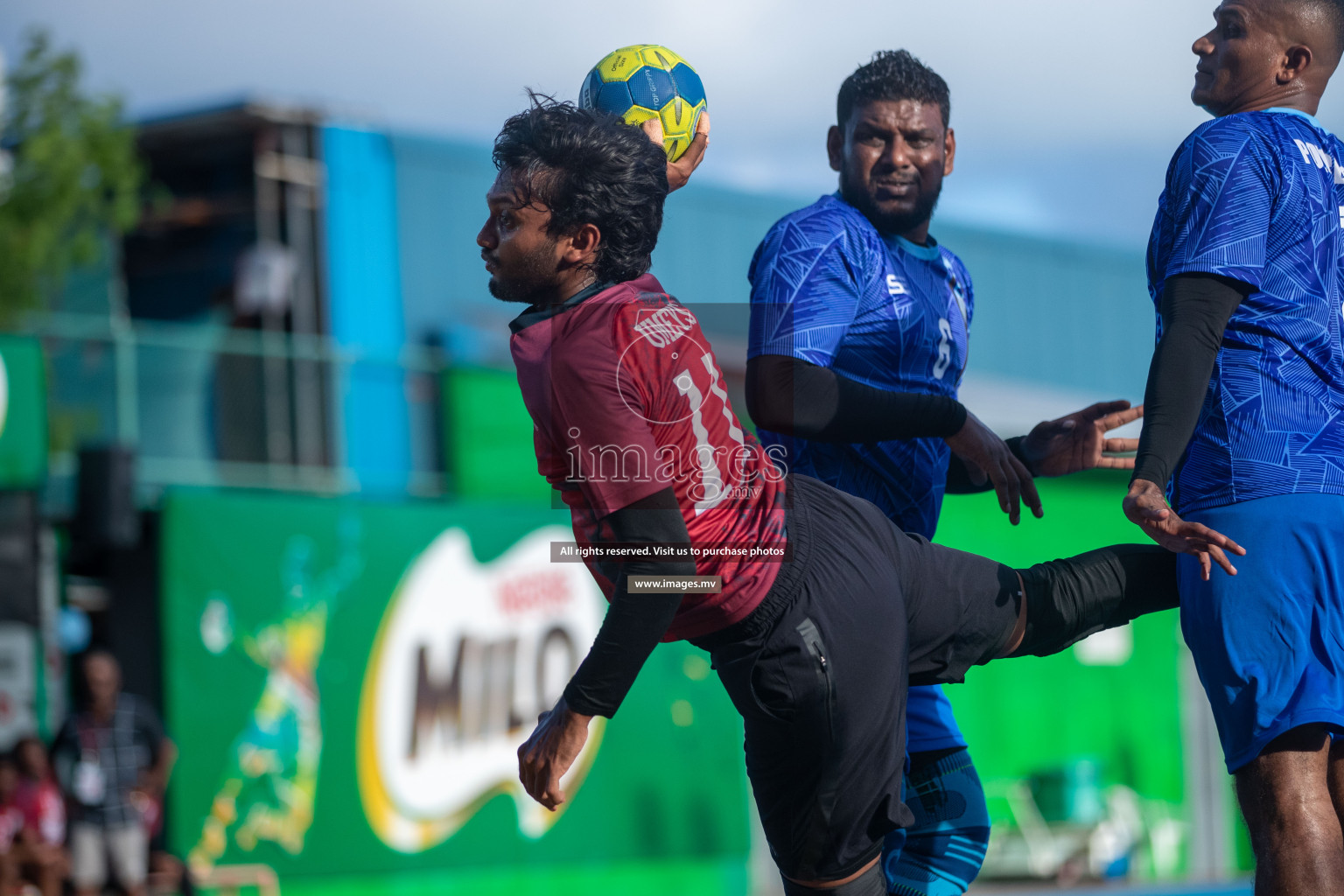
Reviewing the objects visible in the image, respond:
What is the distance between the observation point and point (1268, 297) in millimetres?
3158

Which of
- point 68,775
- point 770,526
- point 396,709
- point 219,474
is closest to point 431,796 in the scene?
point 396,709

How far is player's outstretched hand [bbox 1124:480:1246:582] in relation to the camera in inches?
118

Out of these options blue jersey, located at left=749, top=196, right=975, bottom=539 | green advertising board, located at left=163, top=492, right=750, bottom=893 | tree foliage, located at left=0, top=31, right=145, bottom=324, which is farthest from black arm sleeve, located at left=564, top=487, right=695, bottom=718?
tree foliage, located at left=0, top=31, right=145, bottom=324

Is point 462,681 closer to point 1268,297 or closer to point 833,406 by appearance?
point 833,406

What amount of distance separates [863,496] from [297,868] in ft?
25.1

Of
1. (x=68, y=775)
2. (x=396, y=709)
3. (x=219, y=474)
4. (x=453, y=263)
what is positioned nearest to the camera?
(x=68, y=775)

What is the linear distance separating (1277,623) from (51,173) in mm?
14584

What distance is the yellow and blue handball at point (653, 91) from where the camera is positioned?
363 cm

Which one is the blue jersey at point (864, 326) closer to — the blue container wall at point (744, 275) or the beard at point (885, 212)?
the beard at point (885, 212)

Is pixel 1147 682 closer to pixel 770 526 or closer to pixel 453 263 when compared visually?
pixel 453 263

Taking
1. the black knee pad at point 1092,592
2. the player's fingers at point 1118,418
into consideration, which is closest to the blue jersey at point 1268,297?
the black knee pad at point 1092,592

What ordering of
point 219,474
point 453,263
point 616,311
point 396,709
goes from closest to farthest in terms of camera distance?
point 616,311
point 396,709
point 219,474
point 453,263

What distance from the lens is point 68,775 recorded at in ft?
32.8

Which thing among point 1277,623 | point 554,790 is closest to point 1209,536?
point 1277,623
